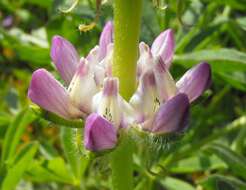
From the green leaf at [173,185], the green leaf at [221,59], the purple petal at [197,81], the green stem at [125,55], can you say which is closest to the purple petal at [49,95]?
the green stem at [125,55]

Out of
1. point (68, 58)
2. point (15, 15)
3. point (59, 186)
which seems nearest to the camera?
point (68, 58)

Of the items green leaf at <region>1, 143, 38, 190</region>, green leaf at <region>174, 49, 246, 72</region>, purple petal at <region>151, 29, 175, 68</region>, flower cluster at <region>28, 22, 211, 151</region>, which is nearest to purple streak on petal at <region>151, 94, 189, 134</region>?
flower cluster at <region>28, 22, 211, 151</region>

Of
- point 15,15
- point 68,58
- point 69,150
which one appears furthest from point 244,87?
point 15,15

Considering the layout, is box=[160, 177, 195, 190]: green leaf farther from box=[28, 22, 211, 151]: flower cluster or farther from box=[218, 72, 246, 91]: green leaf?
box=[28, 22, 211, 151]: flower cluster

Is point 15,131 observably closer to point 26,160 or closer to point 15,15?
point 26,160

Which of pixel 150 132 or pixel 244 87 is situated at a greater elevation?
pixel 150 132

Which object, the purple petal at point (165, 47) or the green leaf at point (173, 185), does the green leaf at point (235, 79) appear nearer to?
the green leaf at point (173, 185)
